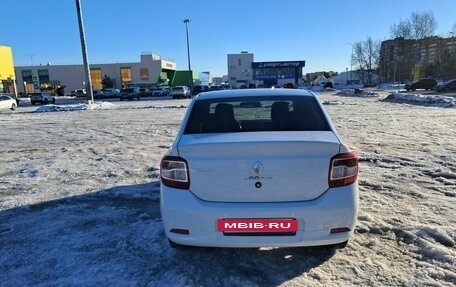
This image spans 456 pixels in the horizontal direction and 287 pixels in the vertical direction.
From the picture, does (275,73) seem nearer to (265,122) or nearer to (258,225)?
(265,122)

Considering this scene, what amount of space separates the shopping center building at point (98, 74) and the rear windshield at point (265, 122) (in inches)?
3473

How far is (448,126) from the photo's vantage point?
1293 centimetres

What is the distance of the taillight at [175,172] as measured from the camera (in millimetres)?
3219

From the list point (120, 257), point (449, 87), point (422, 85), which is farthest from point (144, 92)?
point (120, 257)

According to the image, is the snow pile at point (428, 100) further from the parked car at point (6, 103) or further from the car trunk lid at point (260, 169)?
the parked car at point (6, 103)

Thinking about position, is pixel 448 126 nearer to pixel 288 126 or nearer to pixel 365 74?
pixel 288 126

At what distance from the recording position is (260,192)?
3131 mm

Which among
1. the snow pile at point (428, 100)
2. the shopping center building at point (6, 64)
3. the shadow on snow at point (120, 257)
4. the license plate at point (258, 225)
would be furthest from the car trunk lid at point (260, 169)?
the shopping center building at point (6, 64)

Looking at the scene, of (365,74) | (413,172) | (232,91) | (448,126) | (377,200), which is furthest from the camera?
(365,74)

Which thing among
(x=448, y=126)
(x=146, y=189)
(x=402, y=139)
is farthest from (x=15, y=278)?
(x=448, y=126)

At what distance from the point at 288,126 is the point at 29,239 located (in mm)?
3066

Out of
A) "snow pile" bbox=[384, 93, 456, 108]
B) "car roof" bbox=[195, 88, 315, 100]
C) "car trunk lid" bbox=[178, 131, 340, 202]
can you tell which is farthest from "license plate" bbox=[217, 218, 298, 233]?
"snow pile" bbox=[384, 93, 456, 108]

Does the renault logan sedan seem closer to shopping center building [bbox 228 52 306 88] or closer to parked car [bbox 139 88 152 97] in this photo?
parked car [bbox 139 88 152 97]

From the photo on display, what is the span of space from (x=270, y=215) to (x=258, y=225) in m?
0.13
